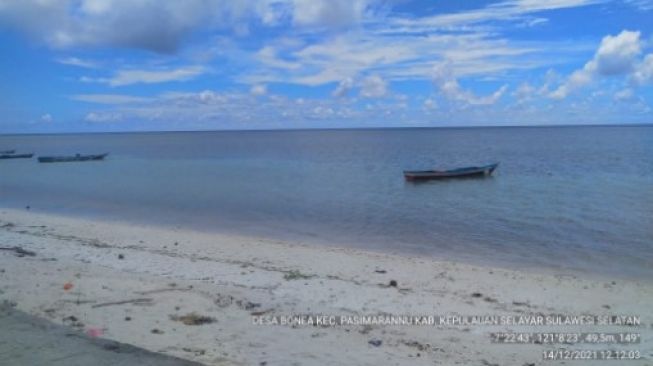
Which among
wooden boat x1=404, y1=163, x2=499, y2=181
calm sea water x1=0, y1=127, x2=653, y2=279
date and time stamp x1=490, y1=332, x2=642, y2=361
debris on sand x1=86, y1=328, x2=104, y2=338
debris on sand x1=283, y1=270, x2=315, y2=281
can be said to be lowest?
date and time stamp x1=490, y1=332, x2=642, y2=361

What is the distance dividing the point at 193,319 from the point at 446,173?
3576cm

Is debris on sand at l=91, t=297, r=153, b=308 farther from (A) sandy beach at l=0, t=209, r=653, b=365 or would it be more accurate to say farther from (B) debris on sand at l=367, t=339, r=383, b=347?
(B) debris on sand at l=367, t=339, r=383, b=347

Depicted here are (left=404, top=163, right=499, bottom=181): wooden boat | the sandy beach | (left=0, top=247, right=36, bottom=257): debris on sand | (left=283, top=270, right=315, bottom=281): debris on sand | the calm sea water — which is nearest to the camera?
the sandy beach

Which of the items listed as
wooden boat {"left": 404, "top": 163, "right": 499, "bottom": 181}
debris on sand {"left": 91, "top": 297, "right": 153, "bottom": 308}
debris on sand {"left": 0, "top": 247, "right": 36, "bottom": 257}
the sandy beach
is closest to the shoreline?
the sandy beach

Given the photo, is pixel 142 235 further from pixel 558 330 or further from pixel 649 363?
pixel 649 363

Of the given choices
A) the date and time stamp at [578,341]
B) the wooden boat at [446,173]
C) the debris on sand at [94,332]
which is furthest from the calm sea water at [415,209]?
the debris on sand at [94,332]

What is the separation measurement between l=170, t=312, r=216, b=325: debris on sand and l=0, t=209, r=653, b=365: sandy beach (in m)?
0.04

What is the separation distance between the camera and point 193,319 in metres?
8.66

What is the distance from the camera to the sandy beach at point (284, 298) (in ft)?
25.1

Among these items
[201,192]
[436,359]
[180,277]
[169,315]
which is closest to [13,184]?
[201,192]

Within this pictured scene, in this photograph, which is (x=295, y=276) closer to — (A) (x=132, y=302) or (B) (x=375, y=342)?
(A) (x=132, y=302)

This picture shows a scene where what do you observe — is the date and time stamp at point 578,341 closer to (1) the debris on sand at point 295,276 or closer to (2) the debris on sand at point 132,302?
(1) the debris on sand at point 295,276

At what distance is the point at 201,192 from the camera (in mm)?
36781

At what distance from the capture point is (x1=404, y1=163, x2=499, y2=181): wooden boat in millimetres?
41156
